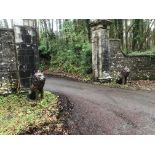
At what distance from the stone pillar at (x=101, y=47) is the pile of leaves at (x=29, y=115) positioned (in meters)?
4.51

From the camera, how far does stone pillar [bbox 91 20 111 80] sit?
1370cm

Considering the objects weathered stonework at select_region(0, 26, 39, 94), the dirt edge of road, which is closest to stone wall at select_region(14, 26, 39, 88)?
weathered stonework at select_region(0, 26, 39, 94)

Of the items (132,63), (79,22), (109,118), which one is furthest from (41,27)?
(109,118)

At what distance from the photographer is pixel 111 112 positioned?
7883 millimetres

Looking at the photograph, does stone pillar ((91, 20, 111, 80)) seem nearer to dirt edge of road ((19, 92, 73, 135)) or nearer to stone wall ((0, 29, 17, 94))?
stone wall ((0, 29, 17, 94))

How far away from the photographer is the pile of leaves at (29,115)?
6523 mm

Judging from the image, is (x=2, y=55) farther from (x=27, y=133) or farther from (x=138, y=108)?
(x=138, y=108)

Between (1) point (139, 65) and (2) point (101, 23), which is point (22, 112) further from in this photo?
(1) point (139, 65)

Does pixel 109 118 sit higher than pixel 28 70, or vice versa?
pixel 28 70

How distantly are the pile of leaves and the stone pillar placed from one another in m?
4.51

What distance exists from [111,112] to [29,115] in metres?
2.50

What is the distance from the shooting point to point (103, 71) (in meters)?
13.9

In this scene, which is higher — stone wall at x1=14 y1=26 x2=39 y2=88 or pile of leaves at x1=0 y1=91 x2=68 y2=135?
stone wall at x1=14 y1=26 x2=39 y2=88

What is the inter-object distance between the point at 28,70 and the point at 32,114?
2.92 m
